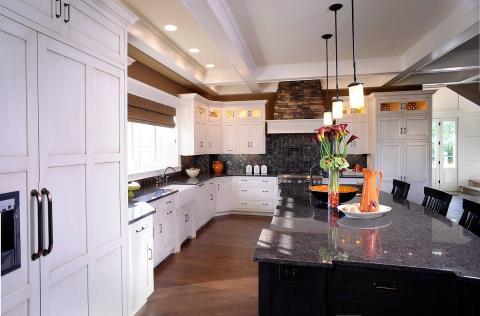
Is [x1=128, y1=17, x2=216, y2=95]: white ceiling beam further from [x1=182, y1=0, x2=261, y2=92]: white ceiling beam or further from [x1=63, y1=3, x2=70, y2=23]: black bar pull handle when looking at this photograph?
[x1=63, y1=3, x2=70, y2=23]: black bar pull handle

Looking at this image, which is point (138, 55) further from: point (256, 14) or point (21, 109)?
point (21, 109)

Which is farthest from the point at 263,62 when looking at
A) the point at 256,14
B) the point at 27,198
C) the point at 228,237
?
the point at 27,198

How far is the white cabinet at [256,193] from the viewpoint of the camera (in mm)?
5801

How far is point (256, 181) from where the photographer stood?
230 inches

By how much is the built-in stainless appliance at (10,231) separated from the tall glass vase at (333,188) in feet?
6.78

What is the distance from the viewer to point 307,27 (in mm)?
3297

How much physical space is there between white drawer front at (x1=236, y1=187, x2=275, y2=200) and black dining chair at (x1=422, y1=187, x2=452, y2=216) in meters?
3.30

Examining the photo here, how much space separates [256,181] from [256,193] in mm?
258

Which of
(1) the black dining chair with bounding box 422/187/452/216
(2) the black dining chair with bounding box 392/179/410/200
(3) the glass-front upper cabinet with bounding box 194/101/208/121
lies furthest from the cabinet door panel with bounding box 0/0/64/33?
(3) the glass-front upper cabinet with bounding box 194/101/208/121

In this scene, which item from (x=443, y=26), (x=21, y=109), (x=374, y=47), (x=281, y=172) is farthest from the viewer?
(x=281, y=172)

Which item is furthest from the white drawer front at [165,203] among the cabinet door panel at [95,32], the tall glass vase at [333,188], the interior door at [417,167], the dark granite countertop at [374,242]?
the interior door at [417,167]

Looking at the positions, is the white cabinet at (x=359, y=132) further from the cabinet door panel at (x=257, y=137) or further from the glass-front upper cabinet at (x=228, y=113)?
the glass-front upper cabinet at (x=228, y=113)

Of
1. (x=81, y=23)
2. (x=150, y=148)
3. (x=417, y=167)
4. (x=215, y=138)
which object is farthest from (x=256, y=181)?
(x=81, y=23)

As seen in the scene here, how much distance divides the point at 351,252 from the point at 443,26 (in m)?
3.32
